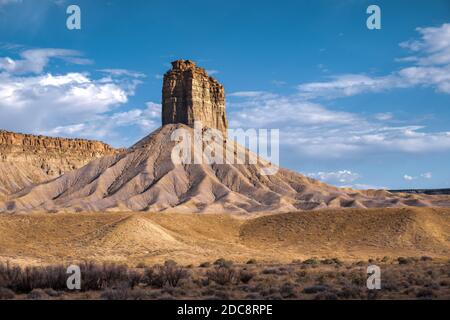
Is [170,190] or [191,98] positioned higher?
[191,98]

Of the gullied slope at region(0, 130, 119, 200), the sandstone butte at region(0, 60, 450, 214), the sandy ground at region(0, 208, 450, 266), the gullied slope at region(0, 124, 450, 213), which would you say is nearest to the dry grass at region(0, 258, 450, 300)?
the sandy ground at region(0, 208, 450, 266)

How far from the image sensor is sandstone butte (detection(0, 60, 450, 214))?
102 meters

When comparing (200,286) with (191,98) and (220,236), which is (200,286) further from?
(191,98)

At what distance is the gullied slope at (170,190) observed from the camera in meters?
101

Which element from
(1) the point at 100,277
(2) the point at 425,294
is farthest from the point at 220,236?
(2) the point at 425,294

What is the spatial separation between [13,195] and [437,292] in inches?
4432

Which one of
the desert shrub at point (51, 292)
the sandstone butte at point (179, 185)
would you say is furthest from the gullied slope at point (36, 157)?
the desert shrub at point (51, 292)

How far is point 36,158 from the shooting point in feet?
477

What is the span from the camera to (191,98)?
446ft

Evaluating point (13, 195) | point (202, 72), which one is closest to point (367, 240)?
point (13, 195)

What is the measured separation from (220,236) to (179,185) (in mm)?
62274

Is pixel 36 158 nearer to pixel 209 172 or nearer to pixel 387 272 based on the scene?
pixel 209 172

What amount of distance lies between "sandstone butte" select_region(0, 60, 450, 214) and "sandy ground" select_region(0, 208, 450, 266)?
131ft

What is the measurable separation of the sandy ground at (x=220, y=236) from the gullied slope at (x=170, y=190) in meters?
41.5
